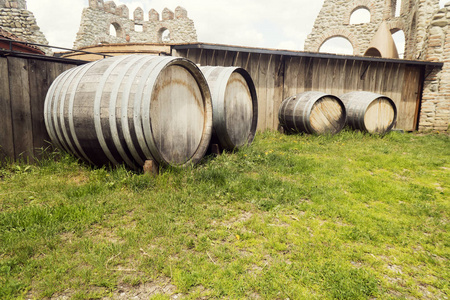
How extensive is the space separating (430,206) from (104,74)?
3916mm

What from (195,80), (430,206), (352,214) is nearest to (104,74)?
(195,80)

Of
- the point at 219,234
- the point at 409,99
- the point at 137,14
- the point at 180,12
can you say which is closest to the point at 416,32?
the point at 409,99

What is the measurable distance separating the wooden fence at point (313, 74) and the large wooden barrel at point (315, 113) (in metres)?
0.92

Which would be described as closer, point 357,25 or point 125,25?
point 357,25

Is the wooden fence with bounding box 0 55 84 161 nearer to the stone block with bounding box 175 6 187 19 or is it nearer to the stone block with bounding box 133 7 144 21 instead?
the stone block with bounding box 175 6 187 19

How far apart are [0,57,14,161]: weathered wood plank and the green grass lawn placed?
0.26 meters

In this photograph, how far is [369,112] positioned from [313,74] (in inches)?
82.1

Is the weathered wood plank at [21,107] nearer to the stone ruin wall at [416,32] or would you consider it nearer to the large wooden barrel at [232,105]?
the large wooden barrel at [232,105]

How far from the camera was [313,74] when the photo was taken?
27.3ft

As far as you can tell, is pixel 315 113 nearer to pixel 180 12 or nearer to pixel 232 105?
pixel 232 105

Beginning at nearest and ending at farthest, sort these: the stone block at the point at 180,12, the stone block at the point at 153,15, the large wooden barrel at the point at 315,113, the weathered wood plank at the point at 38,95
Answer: the weathered wood plank at the point at 38,95, the large wooden barrel at the point at 315,113, the stone block at the point at 180,12, the stone block at the point at 153,15

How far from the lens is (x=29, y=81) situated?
3.71 metres

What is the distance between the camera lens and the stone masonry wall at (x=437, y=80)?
29.3ft

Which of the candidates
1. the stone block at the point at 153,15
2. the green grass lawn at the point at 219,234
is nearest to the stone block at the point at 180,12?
the stone block at the point at 153,15
